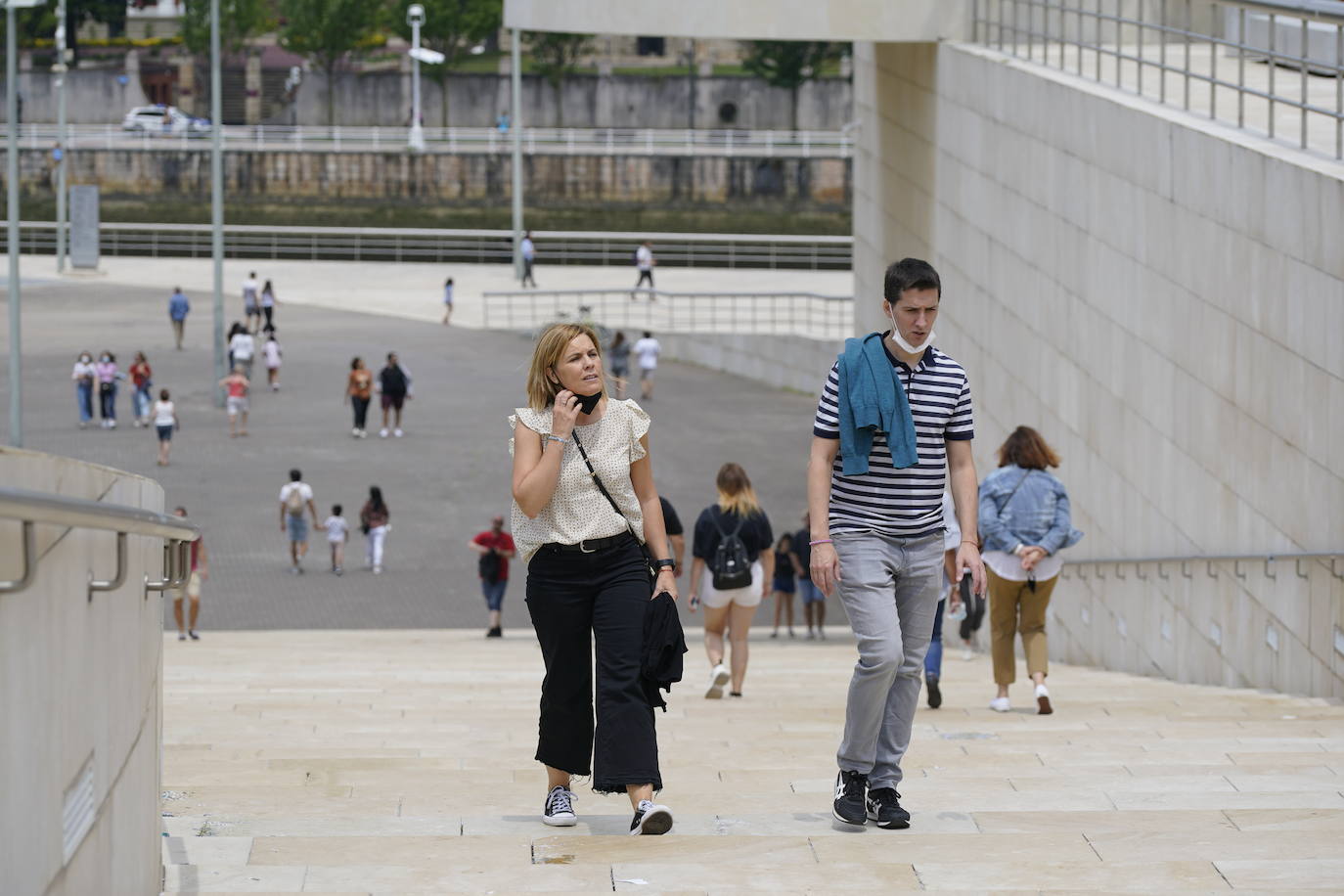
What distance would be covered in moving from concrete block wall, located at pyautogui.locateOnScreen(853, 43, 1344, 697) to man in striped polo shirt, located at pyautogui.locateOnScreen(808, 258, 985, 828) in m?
3.88

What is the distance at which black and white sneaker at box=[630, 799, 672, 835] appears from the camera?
5.54m

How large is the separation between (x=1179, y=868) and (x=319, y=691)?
6.98 m

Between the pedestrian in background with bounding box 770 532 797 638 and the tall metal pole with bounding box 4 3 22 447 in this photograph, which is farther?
the tall metal pole with bounding box 4 3 22 447

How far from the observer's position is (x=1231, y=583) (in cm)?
1066

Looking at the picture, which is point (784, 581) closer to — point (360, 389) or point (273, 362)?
point (360, 389)

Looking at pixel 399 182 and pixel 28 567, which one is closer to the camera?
pixel 28 567

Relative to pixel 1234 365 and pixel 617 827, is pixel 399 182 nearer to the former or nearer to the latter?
pixel 1234 365

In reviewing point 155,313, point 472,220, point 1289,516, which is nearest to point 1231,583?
point 1289,516

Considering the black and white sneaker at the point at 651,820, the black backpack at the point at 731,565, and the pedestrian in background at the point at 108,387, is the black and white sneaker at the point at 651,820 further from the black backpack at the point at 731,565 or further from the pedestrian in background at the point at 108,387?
the pedestrian in background at the point at 108,387

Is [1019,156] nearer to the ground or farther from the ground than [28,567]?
farther from the ground

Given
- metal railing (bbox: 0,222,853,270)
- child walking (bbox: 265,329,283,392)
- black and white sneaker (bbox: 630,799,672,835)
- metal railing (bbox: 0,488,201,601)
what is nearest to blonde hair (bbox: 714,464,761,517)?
black and white sneaker (bbox: 630,799,672,835)

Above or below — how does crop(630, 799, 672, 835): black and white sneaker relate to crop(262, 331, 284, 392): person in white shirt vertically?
above

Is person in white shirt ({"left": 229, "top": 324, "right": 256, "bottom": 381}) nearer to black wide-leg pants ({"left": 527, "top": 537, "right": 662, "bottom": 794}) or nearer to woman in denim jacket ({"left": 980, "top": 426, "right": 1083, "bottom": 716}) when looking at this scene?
woman in denim jacket ({"left": 980, "top": 426, "right": 1083, "bottom": 716})

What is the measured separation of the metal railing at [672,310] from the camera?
41.4 meters
